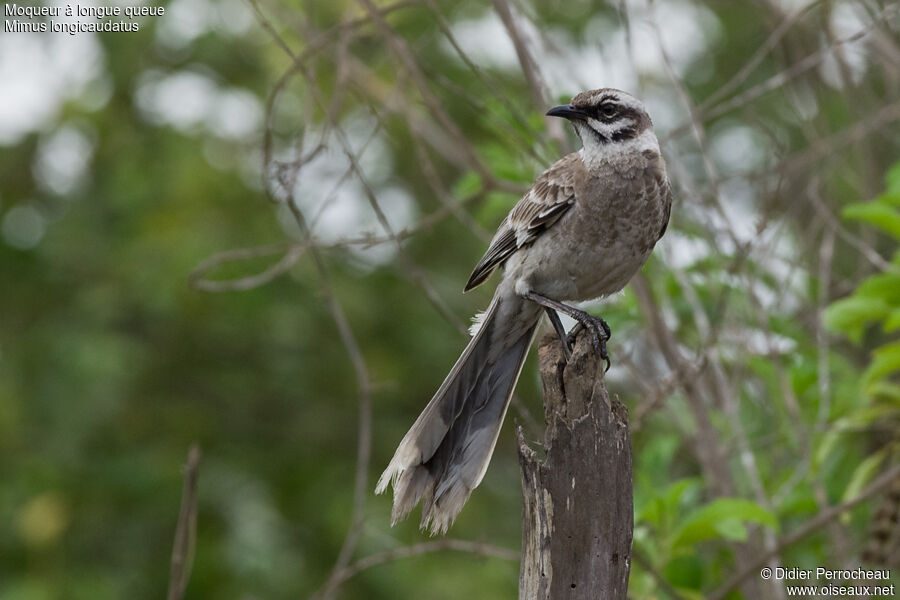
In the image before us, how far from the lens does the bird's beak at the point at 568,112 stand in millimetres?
4258

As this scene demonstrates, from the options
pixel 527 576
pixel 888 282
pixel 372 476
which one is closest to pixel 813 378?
pixel 888 282

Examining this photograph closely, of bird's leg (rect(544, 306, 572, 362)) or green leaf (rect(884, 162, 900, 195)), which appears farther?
green leaf (rect(884, 162, 900, 195))

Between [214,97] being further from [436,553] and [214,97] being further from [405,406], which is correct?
[436,553]

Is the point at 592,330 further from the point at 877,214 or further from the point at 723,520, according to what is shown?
the point at 877,214

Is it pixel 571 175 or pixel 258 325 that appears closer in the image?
pixel 571 175

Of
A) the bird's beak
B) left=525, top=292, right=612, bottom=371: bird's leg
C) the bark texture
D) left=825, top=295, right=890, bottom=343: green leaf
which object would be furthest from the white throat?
the bark texture

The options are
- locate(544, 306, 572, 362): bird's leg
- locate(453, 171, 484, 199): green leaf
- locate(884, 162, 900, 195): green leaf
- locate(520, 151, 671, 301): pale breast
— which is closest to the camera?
locate(544, 306, 572, 362): bird's leg

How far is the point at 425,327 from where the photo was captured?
772cm

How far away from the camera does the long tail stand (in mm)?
3814

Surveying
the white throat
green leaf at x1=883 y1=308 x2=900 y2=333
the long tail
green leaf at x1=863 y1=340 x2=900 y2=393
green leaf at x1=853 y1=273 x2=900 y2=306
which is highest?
the white throat

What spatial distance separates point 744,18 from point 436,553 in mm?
4853

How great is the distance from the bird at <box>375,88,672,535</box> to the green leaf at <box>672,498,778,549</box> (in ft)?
2.26

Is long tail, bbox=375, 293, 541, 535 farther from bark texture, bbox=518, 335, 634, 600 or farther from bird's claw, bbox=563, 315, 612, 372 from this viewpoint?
bark texture, bbox=518, 335, 634, 600

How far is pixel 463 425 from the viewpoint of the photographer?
4.09m
